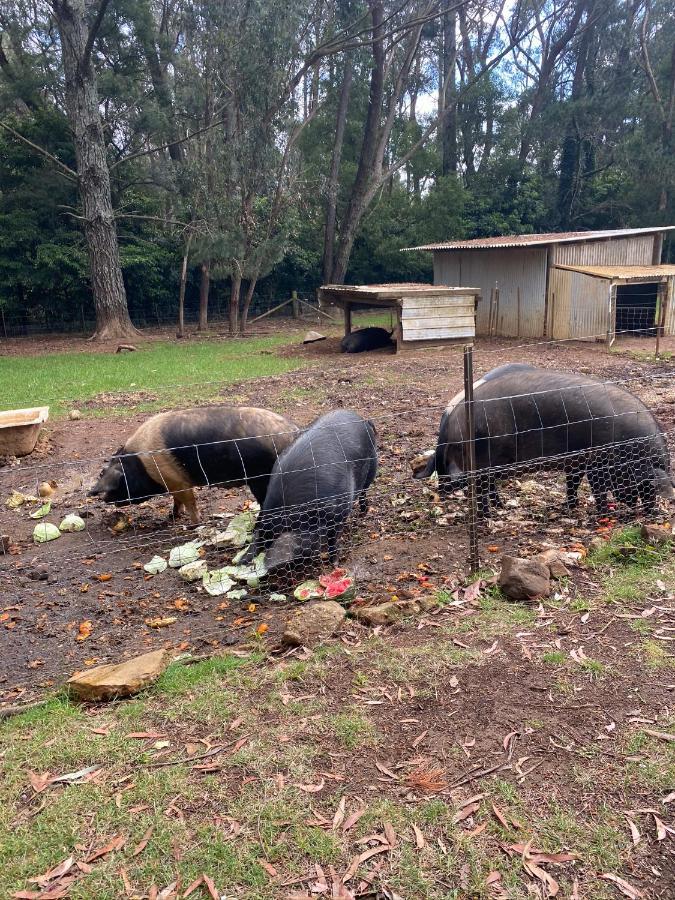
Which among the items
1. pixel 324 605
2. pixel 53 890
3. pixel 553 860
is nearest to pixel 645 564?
pixel 324 605

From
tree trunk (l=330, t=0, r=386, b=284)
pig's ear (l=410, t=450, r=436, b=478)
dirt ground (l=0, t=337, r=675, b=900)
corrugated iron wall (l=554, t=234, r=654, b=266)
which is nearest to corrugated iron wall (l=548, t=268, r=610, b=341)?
corrugated iron wall (l=554, t=234, r=654, b=266)

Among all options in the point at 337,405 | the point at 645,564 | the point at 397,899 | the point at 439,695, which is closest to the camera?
the point at 397,899

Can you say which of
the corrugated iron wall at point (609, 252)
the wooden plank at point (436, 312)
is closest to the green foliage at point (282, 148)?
the wooden plank at point (436, 312)

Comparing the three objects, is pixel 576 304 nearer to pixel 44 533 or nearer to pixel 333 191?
pixel 333 191

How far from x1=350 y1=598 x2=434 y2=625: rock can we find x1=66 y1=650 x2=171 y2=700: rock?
123 cm

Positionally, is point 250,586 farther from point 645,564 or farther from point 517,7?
point 517,7

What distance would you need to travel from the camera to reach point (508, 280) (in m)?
20.5

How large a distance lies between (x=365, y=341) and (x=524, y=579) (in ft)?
47.6

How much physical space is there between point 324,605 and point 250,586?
2.82ft

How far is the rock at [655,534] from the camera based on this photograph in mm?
5027

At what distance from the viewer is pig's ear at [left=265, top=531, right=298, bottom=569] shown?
4.81 meters

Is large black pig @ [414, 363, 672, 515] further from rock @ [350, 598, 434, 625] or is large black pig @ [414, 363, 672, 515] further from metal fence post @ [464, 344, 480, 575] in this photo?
rock @ [350, 598, 434, 625]

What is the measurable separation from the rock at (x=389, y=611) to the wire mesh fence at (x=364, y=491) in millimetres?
508

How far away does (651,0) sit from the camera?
3381 cm
